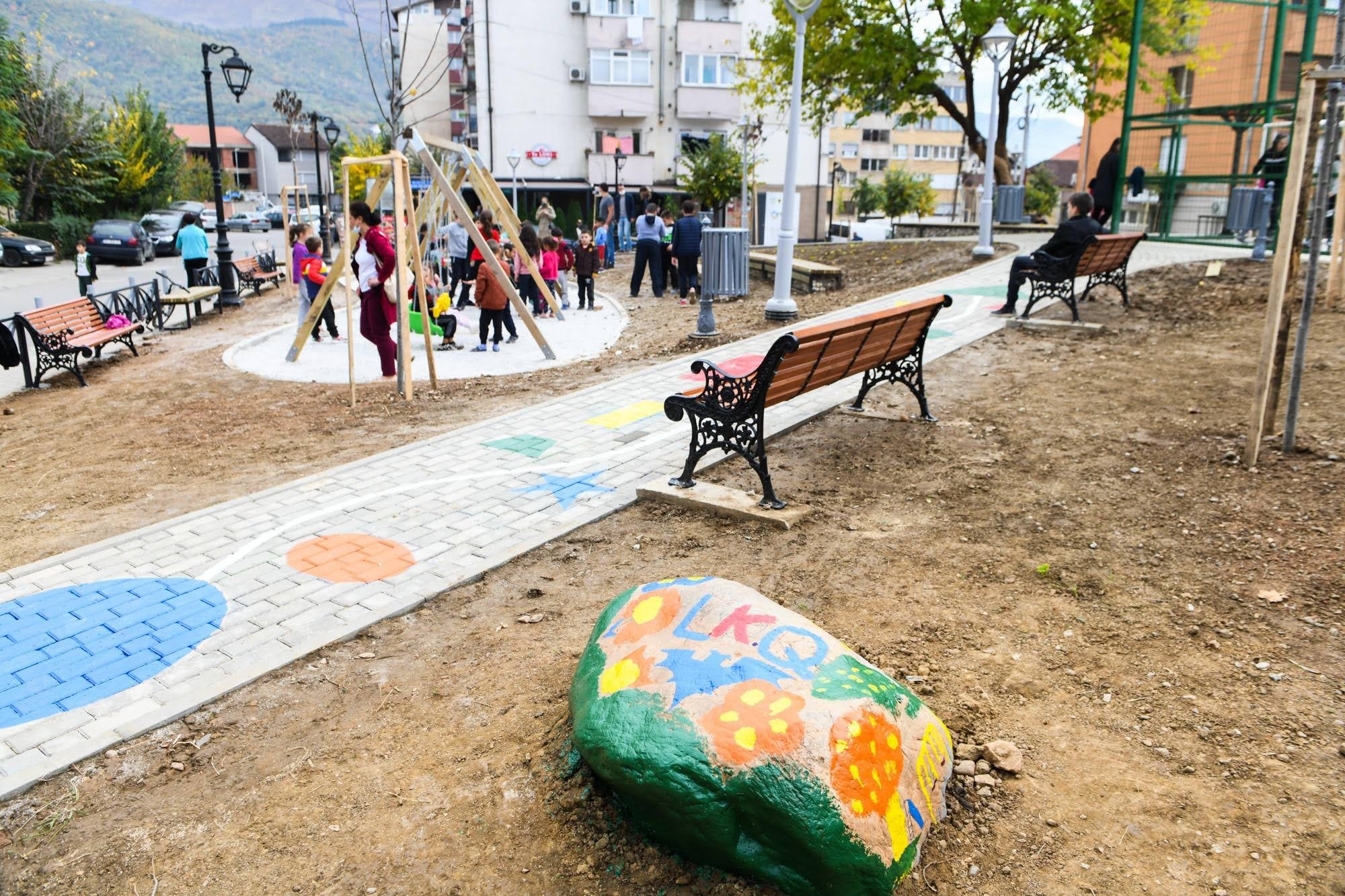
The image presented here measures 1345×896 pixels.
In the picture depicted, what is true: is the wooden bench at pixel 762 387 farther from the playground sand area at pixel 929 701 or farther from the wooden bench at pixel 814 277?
the wooden bench at pixel 814 277

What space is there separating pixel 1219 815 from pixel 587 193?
162 ft

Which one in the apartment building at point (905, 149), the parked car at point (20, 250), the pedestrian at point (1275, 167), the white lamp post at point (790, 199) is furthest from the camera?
the apartment building at point (905, 149)

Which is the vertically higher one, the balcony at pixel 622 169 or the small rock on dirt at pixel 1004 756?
the balcony at pixel 622 169

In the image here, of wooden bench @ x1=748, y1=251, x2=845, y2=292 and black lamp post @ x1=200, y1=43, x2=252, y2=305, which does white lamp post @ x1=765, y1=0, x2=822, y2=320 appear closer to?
wooden bench @ x1=748, y1=251, x2=845, y2=292

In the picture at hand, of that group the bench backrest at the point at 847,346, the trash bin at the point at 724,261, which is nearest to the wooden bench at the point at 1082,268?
the bench backrest at the point at 847,346

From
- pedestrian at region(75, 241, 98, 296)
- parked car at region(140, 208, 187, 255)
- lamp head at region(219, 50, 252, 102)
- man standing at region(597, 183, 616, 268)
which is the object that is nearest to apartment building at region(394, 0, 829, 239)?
parked car at region(140, 208, 187, 255)

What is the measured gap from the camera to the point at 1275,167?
45.1 ft

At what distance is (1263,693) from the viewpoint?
11.8ft

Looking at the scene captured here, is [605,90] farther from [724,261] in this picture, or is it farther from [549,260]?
[549,260]

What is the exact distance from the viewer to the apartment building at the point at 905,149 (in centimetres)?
9169

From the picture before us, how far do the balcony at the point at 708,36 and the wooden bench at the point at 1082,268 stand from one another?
4187 cm

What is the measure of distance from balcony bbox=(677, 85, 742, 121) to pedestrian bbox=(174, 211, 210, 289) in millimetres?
34871

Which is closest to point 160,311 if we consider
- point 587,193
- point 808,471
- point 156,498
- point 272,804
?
point 156,498

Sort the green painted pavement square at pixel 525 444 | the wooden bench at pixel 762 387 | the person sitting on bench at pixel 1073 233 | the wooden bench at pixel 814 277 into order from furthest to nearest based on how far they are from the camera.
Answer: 1. the wooden bench at pixel 814 277
2. the person sitting on bench at pixel 1073 233
3. the green painted pavement square at pixel 525 444
4. the wooden bench at pixel 762 387
